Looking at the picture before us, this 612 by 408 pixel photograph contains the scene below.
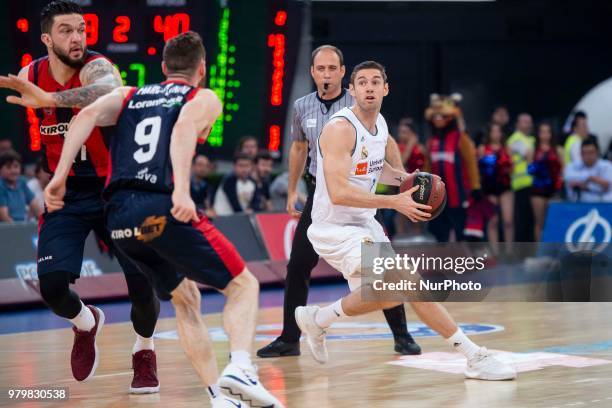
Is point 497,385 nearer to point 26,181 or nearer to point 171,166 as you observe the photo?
point 171,166

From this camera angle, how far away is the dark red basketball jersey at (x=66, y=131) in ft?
27.8

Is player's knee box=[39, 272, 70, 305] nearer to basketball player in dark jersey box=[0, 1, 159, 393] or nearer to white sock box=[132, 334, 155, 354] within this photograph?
basketball player in dark jersey box=[0, 1, 159, 393]

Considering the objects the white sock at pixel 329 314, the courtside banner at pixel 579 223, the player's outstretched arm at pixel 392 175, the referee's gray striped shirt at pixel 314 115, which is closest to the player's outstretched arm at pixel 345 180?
the player's outstretched arm at pixel 392 175

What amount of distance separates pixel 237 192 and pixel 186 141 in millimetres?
9649

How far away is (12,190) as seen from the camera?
584 inches

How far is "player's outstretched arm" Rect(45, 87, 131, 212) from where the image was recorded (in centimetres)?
713

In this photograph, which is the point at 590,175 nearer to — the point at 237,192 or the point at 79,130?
the point at 237,192

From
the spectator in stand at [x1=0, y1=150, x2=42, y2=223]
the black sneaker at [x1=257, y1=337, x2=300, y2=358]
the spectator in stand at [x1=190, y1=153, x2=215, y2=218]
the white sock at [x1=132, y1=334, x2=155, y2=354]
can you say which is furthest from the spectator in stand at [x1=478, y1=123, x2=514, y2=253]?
the white sock at [x1=132, y1=334, x2=155, y2=354]

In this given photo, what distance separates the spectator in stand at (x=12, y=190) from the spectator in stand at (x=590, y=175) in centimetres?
790

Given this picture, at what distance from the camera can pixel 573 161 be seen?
19.0m

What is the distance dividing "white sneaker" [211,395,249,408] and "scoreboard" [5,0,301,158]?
9.29m

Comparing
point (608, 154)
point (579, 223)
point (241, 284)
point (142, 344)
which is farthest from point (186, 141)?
point (608, 154)

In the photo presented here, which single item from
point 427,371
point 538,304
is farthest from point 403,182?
point 538,304

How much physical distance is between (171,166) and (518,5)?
21.7 metres
